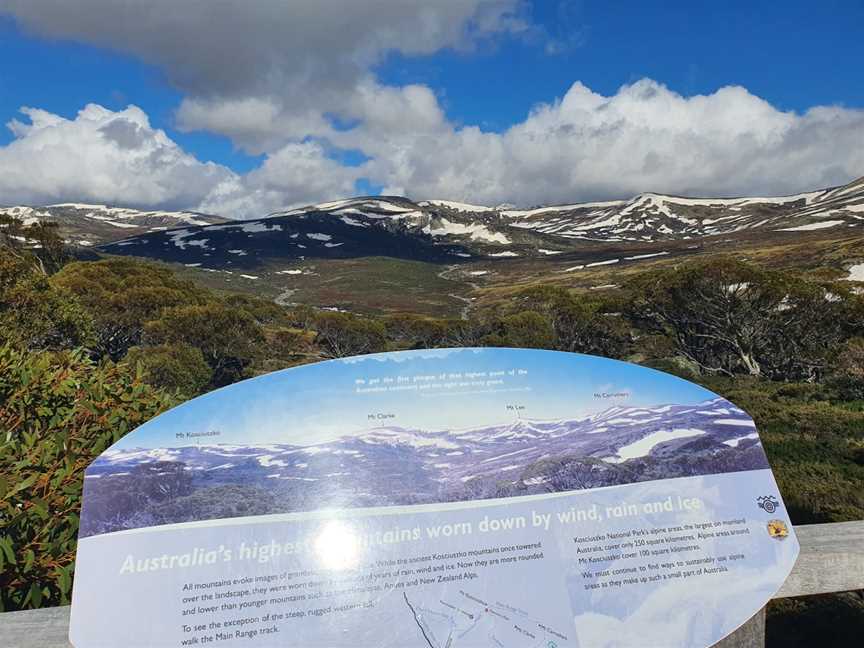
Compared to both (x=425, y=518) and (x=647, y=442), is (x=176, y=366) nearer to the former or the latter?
(x=425, y=518)

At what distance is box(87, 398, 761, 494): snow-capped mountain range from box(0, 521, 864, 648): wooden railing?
2.11 feet

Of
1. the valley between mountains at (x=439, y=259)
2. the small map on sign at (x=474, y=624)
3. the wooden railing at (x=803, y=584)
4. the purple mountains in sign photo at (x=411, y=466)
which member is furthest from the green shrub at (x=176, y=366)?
the valley between mountains at (x=439, y=259)

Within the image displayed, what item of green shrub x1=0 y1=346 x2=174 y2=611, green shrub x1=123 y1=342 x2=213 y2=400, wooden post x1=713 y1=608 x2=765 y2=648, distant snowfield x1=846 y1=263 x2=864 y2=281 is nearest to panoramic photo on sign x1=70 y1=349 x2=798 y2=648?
wooden post x1=713 y1=608 x2=765 y2=648

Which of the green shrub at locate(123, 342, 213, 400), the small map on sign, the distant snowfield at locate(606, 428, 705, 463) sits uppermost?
the green shrub at locate(123, 342, 213, 400)

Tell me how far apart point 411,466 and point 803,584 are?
7.10 feet

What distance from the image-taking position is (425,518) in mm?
2508

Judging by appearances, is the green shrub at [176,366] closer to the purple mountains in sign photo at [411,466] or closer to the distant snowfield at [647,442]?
the purple mountains in sign photo at [411,466]

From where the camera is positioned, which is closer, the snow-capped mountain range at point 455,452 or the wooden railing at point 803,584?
the wooden railing at point 803,584

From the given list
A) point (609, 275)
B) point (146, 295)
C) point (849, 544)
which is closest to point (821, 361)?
point (849, 544)

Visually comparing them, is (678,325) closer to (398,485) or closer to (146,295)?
(146,295)

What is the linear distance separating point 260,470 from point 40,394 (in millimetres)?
2634

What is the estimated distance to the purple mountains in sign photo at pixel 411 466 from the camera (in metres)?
2.43

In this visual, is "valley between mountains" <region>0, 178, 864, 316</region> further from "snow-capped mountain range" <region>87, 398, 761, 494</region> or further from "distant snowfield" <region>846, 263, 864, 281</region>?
"snow-capped mountain range" <region>87, 398, 761, 494</region>

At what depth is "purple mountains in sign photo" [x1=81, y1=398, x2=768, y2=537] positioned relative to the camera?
2.43 meters
